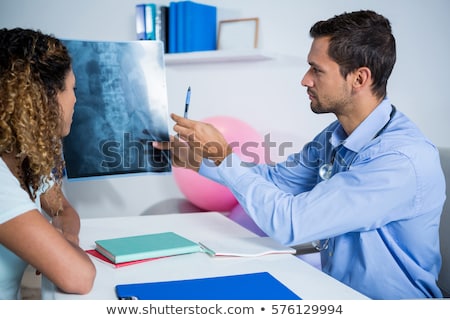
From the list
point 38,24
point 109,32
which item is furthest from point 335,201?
point 38,24

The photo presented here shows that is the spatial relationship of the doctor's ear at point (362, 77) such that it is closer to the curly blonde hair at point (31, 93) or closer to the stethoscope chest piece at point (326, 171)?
the stethoscope chest piece at point (326, 171)

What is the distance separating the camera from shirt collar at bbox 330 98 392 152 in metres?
1.51

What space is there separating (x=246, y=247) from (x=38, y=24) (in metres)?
2.43

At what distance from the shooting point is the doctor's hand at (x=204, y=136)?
152cm

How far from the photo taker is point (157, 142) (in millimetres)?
1592

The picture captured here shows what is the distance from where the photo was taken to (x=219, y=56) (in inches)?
106

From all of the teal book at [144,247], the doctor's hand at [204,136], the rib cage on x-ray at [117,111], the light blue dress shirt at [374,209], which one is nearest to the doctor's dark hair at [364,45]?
the light blue dress shirt at [374,209]

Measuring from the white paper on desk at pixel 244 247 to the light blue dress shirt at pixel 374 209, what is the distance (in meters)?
0.04

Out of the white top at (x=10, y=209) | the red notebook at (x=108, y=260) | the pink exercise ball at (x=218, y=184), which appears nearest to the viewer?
the white top at (x=10, y=209)

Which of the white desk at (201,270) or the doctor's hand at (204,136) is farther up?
the doctor's hand at (204,136)

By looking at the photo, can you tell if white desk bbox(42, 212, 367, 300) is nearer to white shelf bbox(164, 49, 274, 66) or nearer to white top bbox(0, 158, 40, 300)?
white top bbox(0, 158, 40, 300)

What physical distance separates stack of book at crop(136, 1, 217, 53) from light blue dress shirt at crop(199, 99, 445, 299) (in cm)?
137

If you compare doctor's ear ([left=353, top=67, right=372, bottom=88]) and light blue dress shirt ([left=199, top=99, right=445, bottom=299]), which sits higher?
doctor's ear ([left=353, top=67, right=372, bottom=88])

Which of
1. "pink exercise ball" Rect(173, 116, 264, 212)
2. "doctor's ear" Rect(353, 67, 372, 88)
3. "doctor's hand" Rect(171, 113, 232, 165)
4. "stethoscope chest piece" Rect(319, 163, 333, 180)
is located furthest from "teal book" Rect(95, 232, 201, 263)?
"pink exercise ball" Rect(173, 116, 264, 212)
